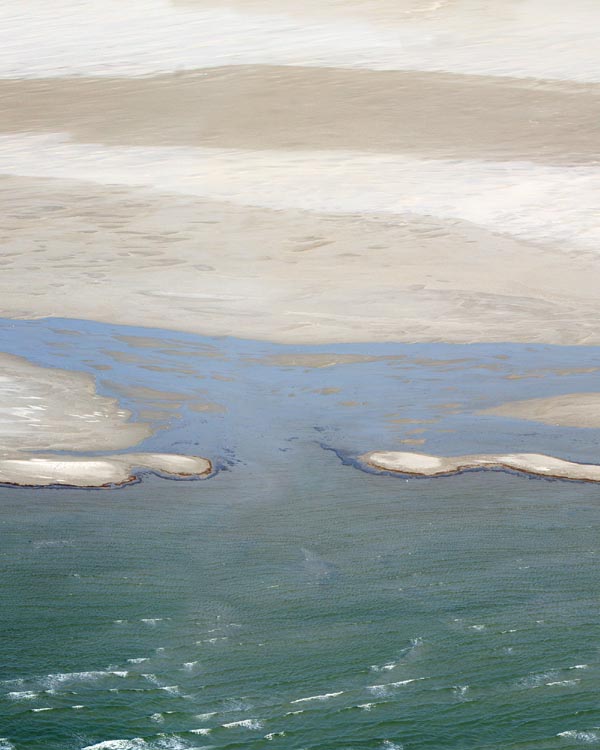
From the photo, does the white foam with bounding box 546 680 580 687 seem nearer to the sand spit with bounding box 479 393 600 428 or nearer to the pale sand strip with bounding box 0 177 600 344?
the sand spit with bounding box 479 393 600 428

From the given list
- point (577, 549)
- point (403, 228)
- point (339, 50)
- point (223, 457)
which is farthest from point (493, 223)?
point (339, 50)

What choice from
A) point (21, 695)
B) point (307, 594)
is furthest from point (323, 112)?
point (21, 695)

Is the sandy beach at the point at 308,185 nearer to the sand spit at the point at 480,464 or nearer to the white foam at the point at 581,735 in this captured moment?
the sand spit at the point at 480,464

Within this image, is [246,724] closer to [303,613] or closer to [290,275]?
[303,613]

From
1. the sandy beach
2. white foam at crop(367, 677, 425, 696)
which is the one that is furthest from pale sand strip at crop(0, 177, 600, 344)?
white foam at crop(367, 677, 425, 696)

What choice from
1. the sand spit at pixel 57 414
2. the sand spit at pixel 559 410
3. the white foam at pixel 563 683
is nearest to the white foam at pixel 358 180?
the sand spit at pixel 559 410

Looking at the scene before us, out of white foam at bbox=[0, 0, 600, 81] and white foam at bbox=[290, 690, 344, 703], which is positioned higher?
white foam at bbox=[0, 0, 600, 81]
